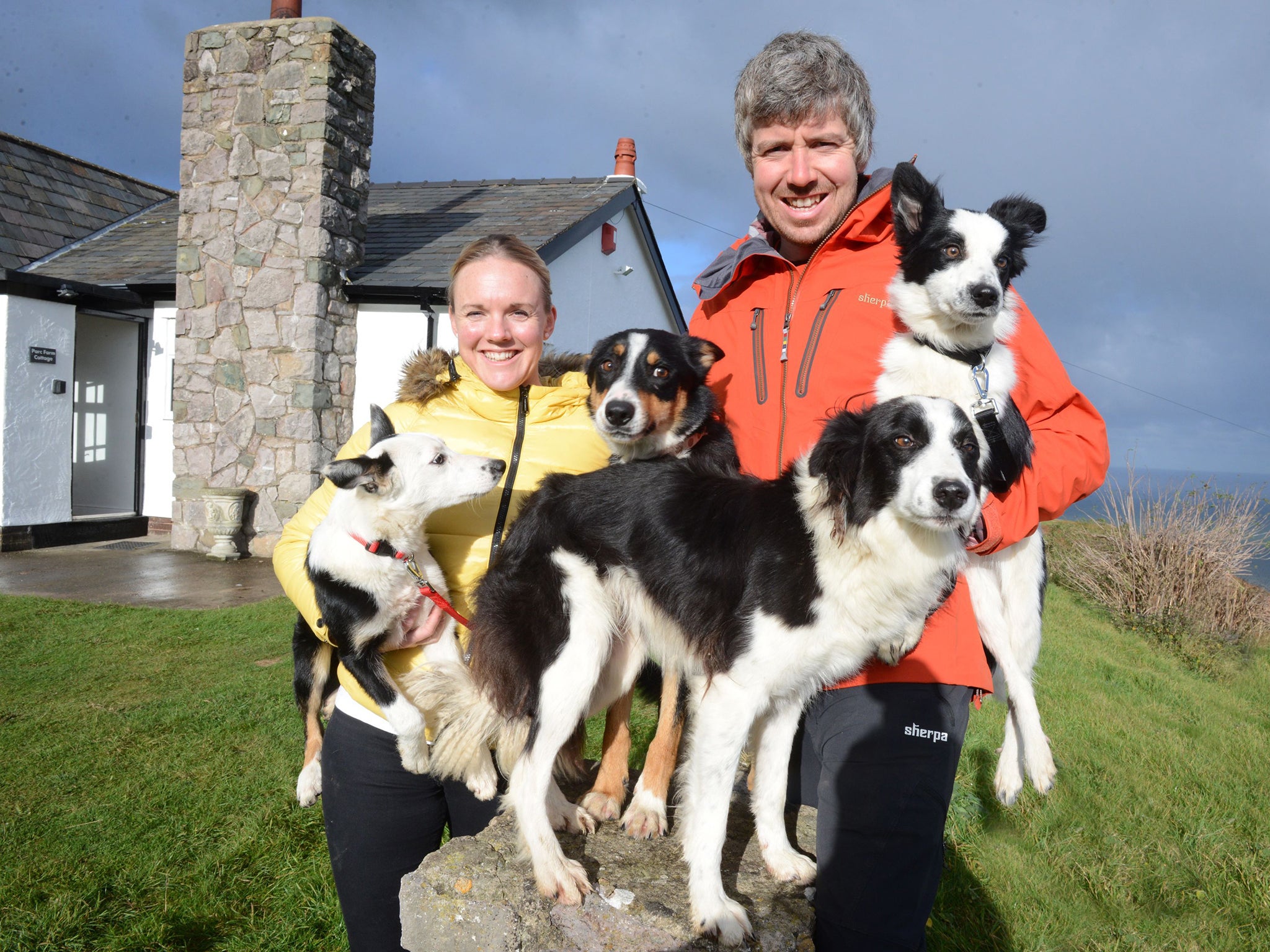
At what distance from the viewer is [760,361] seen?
243 cm

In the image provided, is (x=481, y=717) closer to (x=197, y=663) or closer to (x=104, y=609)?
(x=197, y=663)

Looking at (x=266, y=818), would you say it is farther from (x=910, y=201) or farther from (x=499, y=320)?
(x=910, y=201)

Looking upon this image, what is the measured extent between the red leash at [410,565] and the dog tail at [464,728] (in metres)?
0.21

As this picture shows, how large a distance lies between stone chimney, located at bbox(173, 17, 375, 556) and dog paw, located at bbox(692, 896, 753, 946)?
784 centimetres

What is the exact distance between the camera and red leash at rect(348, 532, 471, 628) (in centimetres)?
267

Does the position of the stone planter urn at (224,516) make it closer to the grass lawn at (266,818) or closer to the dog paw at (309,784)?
the grass lawn at (266,818)

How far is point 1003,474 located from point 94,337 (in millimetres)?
12936

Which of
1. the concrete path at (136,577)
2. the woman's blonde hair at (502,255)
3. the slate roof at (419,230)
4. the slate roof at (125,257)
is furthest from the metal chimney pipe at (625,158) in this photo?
the woman's blonde hair at (502,255)

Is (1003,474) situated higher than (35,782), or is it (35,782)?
(1003,474)

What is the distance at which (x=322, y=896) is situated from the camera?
3.46 m

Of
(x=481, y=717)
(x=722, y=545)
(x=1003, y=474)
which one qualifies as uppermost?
(x=1003, y=474)

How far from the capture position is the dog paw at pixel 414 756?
Result: 8.09ft

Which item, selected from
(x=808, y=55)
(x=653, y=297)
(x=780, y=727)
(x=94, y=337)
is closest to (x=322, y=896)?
(x=780, y=727)

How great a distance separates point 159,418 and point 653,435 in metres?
10.3
